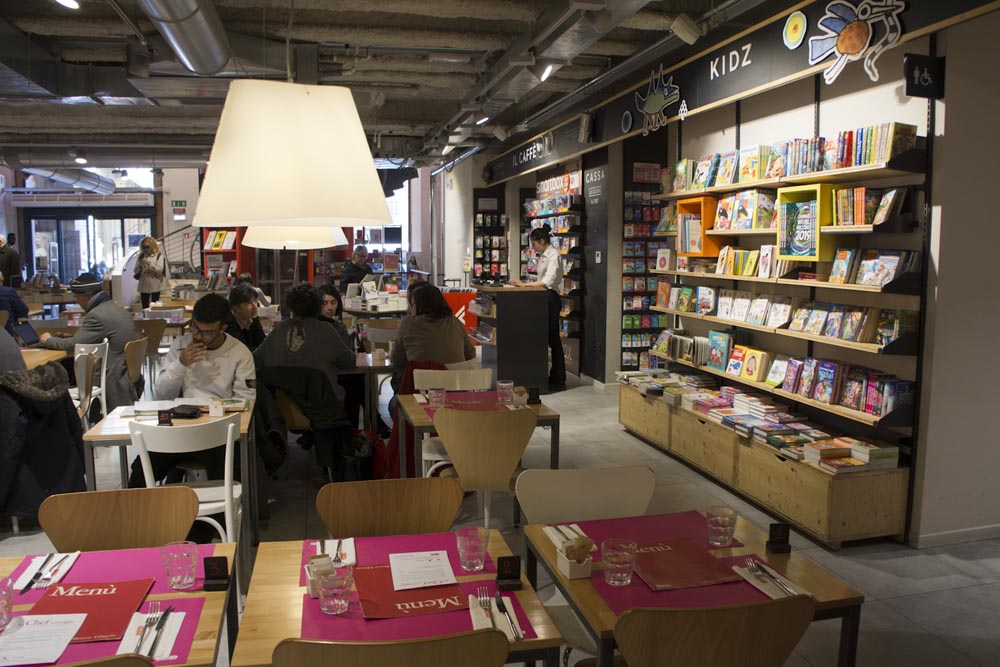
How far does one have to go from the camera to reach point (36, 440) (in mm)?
4777

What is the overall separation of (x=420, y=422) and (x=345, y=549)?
1.86m

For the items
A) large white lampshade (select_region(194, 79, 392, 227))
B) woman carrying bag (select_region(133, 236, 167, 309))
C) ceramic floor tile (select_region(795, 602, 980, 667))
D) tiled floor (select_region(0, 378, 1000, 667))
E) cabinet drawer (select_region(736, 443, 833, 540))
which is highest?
large white lampshade (select_region(194, 79, 392, 227))

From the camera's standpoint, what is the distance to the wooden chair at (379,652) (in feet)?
5.42

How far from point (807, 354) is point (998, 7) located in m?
2.49

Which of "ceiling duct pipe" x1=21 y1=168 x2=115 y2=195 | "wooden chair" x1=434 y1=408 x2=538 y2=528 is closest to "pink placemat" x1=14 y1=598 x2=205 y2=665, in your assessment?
"wooden chair" x1=434 y1=408 x2=538 y2=528

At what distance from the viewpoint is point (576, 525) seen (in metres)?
2.70

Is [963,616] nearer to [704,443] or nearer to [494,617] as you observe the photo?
[704,443]

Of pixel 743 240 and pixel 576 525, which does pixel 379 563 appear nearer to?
pixel 576 525

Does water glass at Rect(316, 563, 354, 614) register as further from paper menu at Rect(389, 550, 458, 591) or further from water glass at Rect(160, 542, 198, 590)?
water glass at Rect(160, 542, 198, 590)

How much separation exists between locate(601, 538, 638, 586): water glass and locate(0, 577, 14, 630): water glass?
1588mm

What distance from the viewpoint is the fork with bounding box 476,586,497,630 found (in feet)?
6.66

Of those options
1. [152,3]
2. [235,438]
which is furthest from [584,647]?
[152,3]

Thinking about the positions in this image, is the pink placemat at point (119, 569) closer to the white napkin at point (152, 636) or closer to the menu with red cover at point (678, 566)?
the white napkin at point (152, 636)

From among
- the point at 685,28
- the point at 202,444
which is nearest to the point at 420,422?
the point at 202,444
